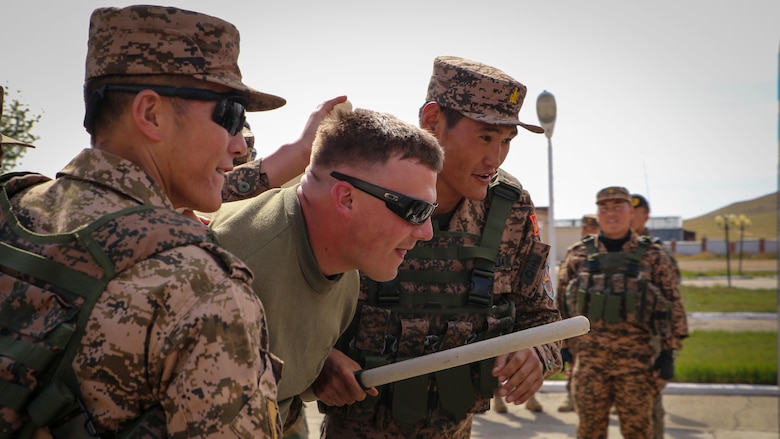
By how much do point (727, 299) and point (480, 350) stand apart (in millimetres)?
26011

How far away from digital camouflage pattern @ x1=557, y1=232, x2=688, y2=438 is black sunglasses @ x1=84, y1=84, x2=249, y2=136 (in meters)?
5.80

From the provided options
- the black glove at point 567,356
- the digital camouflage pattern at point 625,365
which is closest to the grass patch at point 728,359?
the black glove at point 567,356

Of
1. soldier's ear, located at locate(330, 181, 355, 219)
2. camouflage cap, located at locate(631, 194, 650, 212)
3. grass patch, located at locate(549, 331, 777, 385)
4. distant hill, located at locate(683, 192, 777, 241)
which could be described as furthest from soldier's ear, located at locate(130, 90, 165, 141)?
distant hill, located at locate(683, 192, 777, 241)

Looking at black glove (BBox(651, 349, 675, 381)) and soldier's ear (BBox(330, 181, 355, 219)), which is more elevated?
soldier's ear (BBox(330, 181, 355, 219))

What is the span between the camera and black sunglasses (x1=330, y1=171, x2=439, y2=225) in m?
2.36

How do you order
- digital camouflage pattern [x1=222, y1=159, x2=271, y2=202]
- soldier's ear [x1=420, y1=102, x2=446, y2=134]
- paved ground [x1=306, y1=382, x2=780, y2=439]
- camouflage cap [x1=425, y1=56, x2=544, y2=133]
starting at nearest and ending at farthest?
1. digital camouflage pattern [x1=222, y1=159, x2=271, y2=202]
2. camouflage cap [x1=425, y1=56, x2=544, y2=133]
3. soldier's ear [x1=420, y1=102, x2=446, y2=134]
4. paved ground [x1=306, y1=382, x2=780, y2=439]

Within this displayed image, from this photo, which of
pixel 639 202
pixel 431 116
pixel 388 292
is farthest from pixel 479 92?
pixel 639 202

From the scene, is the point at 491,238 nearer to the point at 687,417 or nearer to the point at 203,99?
the point at 203,99

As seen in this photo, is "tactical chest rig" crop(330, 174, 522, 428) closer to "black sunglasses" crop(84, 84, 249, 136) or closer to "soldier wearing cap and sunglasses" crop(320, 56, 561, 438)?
"soldier wearing cap and sunglasses" crop(320, 56, 561, 438)

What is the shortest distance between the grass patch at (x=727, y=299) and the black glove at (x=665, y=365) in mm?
14467

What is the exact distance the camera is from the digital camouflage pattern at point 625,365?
22.5ft

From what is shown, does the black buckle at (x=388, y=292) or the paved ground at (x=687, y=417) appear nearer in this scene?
the black buckle at (x=388, y=292)

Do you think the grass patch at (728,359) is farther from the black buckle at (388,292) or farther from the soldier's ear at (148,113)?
the soldier's ear at (148,113)

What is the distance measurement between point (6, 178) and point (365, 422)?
1.96m
